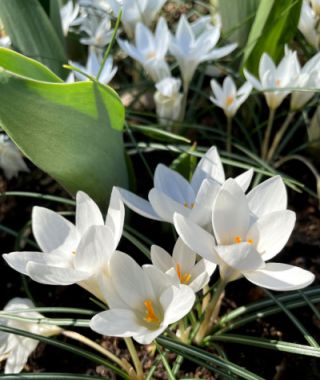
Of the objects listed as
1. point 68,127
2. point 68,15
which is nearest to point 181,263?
point 68,127

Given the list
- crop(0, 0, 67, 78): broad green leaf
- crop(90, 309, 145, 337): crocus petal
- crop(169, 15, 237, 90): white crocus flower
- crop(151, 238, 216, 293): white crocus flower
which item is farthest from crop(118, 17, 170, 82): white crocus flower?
crop(90, 309, 145, 337): crocus petal

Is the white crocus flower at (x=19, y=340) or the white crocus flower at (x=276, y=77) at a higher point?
the white crocus flower at (x=276, y=77)

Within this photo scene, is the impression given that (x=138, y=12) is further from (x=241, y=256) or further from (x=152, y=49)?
(x=241, y=256)

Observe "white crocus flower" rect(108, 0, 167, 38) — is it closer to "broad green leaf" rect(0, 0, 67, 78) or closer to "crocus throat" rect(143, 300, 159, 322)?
"broad green leaf" rect(0, 0, 67, 78)

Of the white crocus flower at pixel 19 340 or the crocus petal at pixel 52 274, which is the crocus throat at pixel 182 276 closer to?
the crocus petal at pixel 52 274

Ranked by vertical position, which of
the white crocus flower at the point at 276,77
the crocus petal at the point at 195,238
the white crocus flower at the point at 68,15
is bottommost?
the crocus petal at the point at 195,238

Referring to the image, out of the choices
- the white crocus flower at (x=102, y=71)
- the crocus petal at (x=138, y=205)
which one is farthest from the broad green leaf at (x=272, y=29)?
the crocus petal at (x=138, y=205)
